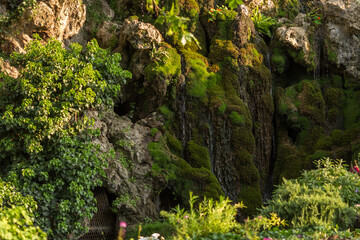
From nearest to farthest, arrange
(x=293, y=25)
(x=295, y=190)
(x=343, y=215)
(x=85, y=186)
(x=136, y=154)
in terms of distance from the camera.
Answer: (x=343, y=215)
(x=295, y=190)
(x=85, y=186)
(x=136, y=154)
(x=293, y=25)

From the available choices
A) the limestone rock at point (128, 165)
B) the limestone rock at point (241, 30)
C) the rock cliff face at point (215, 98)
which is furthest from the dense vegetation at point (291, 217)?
the limestone rock at point (241, 30)

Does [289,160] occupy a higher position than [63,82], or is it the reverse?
[63,82]

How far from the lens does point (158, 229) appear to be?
11.0 meters

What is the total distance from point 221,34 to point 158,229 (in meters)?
10.3

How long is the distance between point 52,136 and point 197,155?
5842 mm

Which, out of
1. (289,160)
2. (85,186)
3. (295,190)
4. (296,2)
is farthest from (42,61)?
(296,2)

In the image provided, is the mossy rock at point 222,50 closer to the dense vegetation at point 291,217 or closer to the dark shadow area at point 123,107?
the dark shadow area at point 123,107

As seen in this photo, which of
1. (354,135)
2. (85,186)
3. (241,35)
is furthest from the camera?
(241,35)

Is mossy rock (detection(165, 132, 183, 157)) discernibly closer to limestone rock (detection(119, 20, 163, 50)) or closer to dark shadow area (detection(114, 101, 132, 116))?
dark shadow area (detection(114, 101, 132, 116))

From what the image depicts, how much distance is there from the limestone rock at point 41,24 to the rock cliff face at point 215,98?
0.04 meters

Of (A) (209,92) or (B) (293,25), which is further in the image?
(B) (293,25)

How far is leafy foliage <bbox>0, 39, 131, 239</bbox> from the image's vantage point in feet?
33.8

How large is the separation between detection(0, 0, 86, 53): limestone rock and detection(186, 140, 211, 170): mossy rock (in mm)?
7494

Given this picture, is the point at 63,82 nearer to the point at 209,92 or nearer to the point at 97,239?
the point at 97,239
